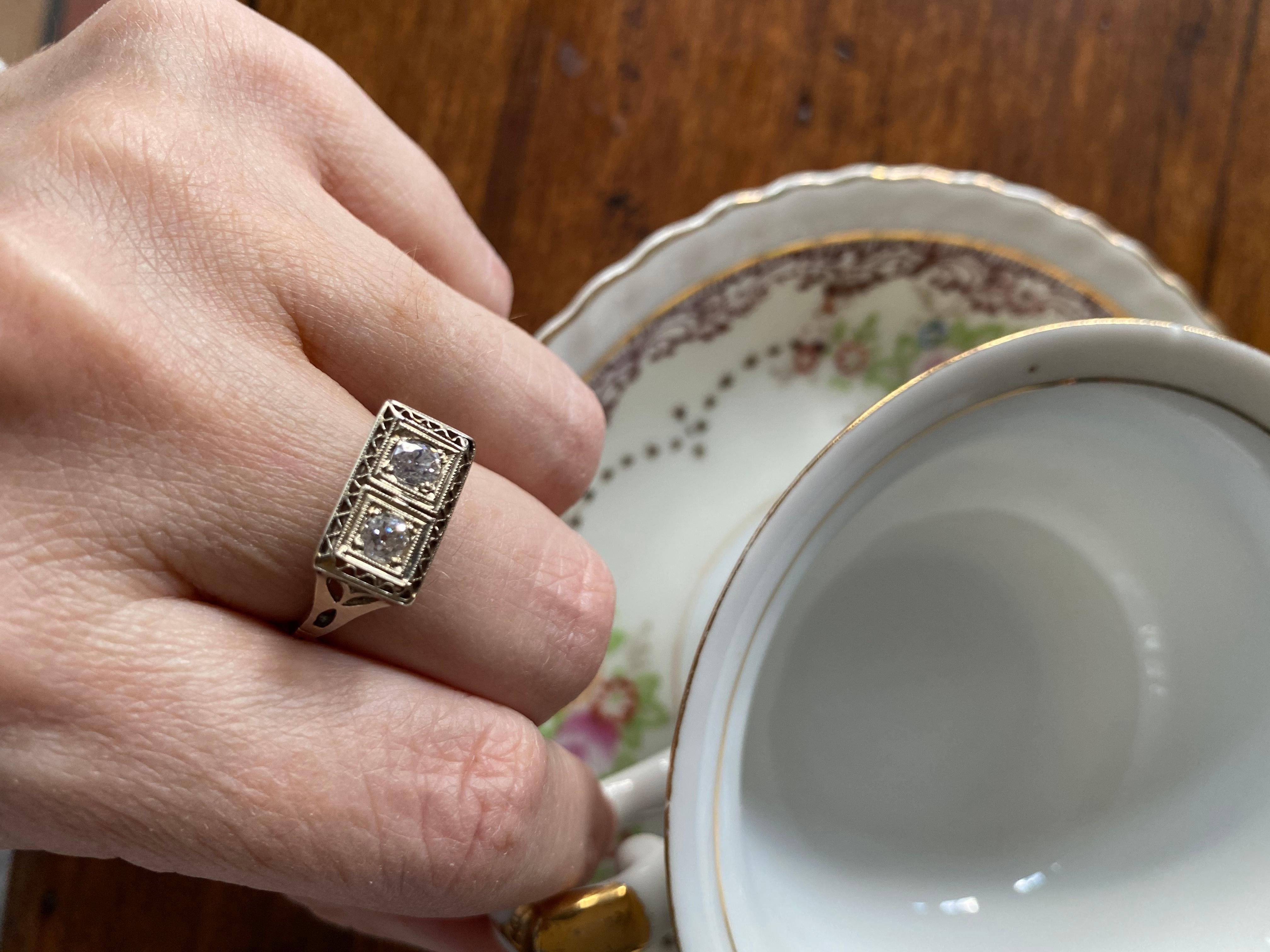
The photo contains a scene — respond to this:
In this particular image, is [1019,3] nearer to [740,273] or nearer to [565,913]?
[740,273]

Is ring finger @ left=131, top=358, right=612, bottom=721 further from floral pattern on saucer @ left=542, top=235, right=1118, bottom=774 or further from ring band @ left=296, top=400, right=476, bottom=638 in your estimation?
floral pattern on saucer @ left=542, top=235, right=1118, bottom=774

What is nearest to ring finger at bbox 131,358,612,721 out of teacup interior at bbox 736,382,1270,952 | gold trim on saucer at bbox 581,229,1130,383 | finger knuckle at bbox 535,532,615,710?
finger knuckle at bbox 535,532,615,710

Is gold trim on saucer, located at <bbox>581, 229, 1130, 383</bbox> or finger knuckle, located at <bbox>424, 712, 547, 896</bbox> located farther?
gold trim on saucer, located at <bbox>581, 229, 1130, 383</bbox>

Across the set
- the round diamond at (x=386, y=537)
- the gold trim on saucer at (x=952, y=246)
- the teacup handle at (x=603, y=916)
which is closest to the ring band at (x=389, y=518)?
the round diamond at (x=386, y=537)

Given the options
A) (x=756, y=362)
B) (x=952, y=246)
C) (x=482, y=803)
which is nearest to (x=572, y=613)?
(x=482, y=803)

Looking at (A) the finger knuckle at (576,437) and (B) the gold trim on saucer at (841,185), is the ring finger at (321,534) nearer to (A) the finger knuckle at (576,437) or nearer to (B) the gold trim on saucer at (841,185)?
(A) the finger knuckle at (576,437)

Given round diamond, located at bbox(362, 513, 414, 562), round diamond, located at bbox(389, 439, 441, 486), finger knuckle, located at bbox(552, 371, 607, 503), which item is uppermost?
finger knuckle, located at bbox(552, 371, 607, 503)
